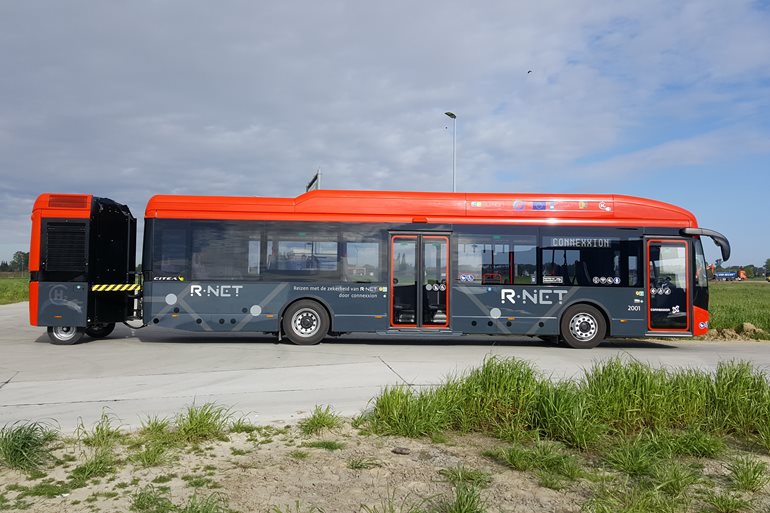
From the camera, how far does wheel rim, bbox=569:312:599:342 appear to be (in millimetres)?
13164

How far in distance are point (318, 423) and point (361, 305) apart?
7.37 m

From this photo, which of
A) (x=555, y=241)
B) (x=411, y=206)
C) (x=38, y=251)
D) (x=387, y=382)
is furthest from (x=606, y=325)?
(x=38, y=251)

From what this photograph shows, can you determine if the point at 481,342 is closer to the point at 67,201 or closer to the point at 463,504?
the point at 67,201

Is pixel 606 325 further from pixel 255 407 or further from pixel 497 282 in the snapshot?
pixel 255 407

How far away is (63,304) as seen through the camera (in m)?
12.5

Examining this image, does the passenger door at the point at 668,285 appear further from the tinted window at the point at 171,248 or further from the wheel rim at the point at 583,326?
the tinted window at the point at 171,248

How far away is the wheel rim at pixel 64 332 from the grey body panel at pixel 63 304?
1.40 feet

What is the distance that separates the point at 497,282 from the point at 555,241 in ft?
5.33

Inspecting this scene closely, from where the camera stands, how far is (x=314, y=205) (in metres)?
13.1

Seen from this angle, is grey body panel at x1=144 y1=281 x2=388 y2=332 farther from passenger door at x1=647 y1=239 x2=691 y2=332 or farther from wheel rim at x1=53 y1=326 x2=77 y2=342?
passenger door at x1=647 y1=239 x2=691 y2=332

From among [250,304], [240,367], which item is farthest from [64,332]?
[240,367]

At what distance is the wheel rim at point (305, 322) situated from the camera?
13.0 m

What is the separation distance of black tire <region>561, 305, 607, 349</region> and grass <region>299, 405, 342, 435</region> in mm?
8628

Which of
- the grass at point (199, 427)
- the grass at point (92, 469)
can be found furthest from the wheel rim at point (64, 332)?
the grass at point (92, 469)
